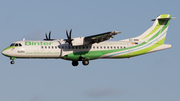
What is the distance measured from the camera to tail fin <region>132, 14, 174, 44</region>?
42.8m

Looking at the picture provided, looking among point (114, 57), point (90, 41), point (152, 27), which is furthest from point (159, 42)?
point (90, 41)

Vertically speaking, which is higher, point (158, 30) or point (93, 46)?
point (158, 30)

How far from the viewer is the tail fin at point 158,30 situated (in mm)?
42750

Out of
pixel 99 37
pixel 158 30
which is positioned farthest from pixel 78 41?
pixel 158 30

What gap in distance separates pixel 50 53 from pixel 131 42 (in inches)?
373

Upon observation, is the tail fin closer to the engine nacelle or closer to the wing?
the wing

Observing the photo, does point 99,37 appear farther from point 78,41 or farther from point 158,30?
point 158,30

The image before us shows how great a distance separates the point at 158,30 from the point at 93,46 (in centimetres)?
845

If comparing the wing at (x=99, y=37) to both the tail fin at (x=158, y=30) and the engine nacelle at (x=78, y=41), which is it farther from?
the tail fin at (x=158, y=30)

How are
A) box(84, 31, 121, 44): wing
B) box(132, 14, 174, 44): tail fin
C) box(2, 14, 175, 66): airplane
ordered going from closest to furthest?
box(84, 31, 121, 44): wing < box(2, 14, 175, 66): airplane < box(132, 14, 174, 44): tail fin

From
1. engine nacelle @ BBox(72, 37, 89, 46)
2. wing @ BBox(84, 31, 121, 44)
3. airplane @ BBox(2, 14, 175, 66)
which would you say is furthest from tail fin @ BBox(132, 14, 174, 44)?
engine nacelle @ BBox(72, 37, 89, 46)

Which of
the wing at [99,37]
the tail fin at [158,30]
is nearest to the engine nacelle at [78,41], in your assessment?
the wing at [99,37]

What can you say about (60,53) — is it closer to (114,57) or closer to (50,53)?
(50,53)

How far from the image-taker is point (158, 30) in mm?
43156
